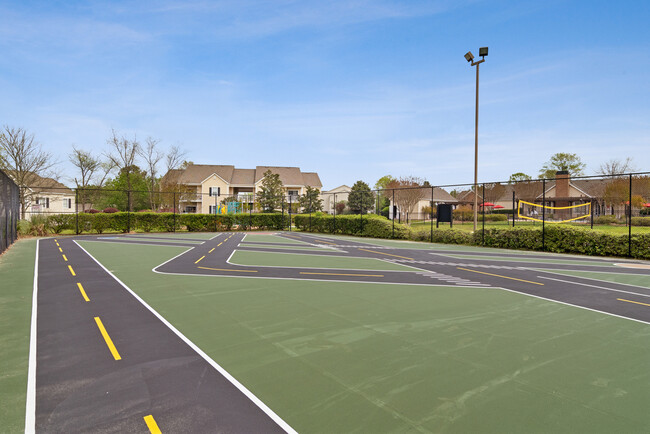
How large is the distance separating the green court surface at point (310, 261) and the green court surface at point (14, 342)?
6.37 meters

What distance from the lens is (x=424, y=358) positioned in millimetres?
4660

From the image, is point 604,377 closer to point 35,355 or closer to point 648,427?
point 648,427

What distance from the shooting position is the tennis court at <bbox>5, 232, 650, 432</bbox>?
336 cm

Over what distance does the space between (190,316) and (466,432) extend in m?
5.20

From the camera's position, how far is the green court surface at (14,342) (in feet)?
11.2

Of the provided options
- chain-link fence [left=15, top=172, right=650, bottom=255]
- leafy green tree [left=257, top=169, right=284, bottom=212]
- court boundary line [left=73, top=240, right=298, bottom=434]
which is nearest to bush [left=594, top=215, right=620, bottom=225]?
chain-link fence [left=15, top=172, right=650, bottom=255]

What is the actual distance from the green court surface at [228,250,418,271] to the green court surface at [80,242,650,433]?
400 cm

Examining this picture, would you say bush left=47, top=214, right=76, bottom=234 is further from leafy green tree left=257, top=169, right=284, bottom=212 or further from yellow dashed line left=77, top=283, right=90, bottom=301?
leafy green tree left=257, top=169, right=284, bottom=212

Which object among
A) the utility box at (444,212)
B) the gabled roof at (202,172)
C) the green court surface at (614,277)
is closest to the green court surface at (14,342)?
the green court surface at (614,277)

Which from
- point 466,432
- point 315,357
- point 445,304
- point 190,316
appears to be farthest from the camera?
point 445,304

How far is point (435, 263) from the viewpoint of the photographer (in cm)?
1328

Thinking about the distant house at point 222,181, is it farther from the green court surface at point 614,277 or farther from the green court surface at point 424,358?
the green court surface at point 424,358

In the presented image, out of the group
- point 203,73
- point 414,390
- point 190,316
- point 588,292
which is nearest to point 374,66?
point 203,73

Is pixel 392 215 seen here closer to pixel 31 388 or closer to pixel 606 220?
pixel 606 220
